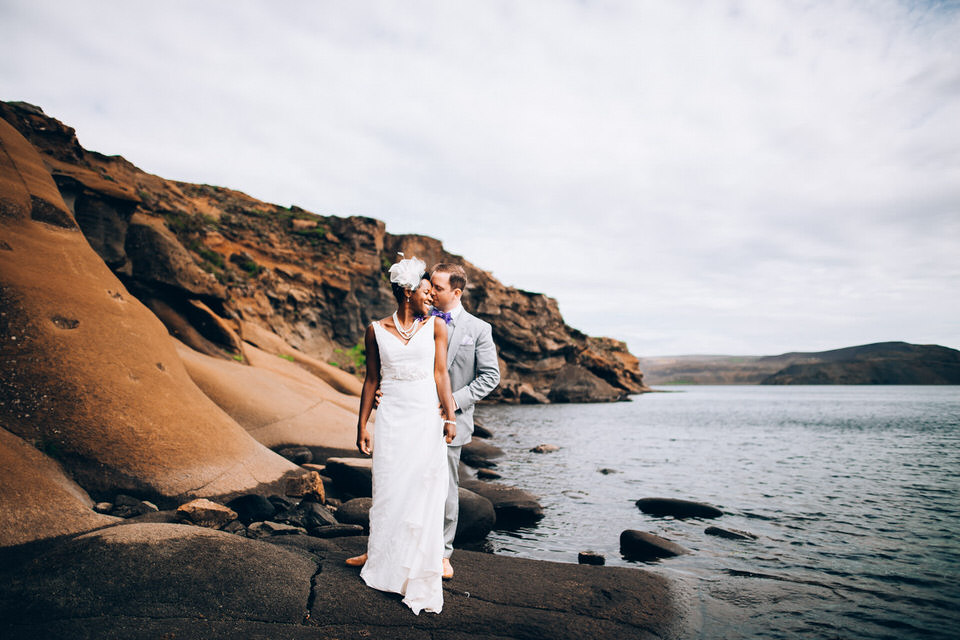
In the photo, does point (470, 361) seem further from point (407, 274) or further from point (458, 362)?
point (407, 274)

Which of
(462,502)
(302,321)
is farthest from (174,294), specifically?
(302,321)

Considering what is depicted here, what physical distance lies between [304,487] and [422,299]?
178 inches

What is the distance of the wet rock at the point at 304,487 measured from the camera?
757 centimetres

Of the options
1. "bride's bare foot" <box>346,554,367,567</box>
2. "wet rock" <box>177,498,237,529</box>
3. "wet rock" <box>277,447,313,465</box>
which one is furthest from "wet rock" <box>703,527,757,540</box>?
"wet rock" <box>277,447,313,465</box>

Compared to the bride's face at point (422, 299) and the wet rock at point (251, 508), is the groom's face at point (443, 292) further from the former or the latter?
the wet rock at point (251, 508)

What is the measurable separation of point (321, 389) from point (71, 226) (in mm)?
8783

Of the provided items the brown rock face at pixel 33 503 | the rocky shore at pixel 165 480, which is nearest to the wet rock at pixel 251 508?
the rocky shore at pixel 165 480

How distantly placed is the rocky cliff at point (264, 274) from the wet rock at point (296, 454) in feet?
12.4

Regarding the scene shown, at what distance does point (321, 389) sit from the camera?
51.7 feet

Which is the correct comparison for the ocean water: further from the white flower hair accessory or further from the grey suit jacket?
the white flower hair accessory

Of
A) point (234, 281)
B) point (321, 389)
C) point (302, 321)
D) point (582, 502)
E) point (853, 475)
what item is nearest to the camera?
point (582, 502)

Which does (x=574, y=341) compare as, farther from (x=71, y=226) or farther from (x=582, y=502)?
(x=71, y=226)

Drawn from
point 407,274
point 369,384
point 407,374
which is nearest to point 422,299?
point 407,274

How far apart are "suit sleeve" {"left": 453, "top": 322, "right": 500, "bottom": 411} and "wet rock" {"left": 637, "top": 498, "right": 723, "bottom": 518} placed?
679cm
